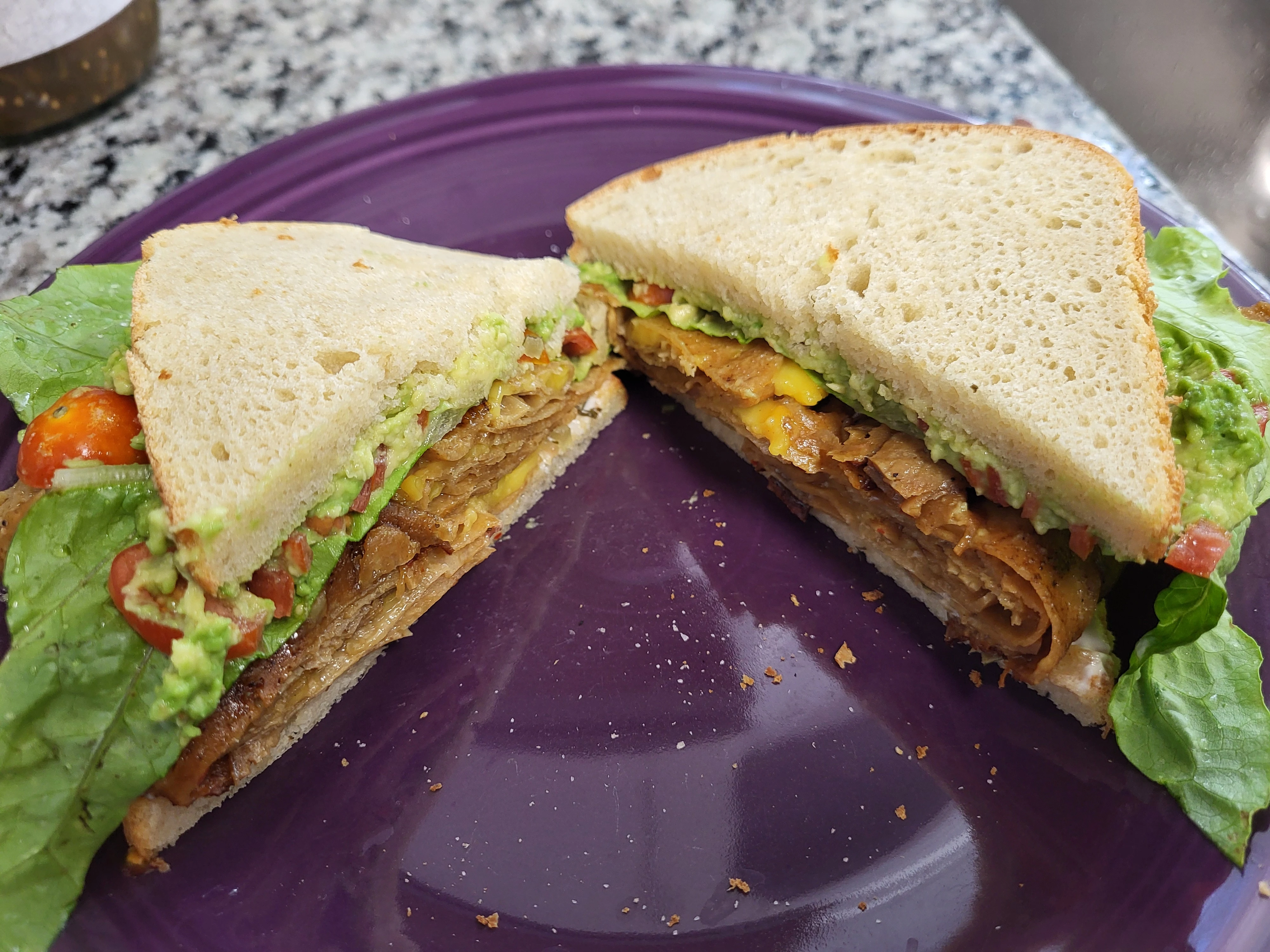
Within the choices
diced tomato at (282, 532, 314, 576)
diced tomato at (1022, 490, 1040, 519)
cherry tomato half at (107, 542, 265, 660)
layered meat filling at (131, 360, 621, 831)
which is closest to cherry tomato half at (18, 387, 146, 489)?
cherry tomato half at (107, 542, 265, 660)

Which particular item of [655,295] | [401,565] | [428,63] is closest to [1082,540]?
[655,295]

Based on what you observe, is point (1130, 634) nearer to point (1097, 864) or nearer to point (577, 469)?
point (1097, 864)

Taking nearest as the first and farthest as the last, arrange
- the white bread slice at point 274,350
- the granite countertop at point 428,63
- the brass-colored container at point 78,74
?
the white bread slice at point 274,350 → the brass-colored container at point 78,74 → the granite countertop at point 428,63

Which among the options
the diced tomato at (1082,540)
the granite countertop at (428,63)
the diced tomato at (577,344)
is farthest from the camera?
the granite countertop at (428,63)

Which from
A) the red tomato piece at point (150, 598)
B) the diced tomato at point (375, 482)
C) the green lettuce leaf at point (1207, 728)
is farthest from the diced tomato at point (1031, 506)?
the red tomato piece at point (150, 598)

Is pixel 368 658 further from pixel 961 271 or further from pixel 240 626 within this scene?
pixel 961 271

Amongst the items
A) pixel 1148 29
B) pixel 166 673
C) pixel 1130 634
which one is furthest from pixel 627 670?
pixel 1148 29

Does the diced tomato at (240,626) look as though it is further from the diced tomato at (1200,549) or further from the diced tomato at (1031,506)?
the diced tomato at (1200,549)
